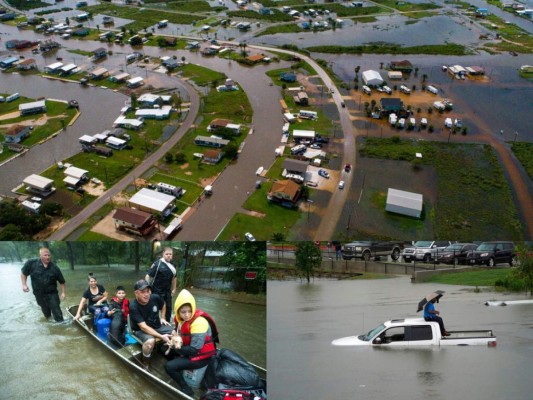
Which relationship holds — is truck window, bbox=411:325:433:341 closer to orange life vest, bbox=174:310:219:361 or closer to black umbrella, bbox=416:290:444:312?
black umbrella, bbox=416:290:444:312

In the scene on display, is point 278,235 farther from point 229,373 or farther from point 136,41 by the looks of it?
point 136,41

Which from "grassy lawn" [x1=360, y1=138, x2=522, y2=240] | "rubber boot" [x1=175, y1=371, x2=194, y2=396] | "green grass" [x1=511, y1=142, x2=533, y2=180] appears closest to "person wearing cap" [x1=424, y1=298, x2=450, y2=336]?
"rubber boot" [x1=175, y1=371, x2=194, y2=396]

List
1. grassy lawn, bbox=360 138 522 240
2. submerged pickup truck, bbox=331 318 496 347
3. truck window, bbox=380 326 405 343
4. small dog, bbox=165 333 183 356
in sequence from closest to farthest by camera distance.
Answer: small dog, bbox=165 333 183 356, submerged pickup truck, bbox=331 318 496 347, truck window, bbox=380 326 405 343, grassy lawn, bbox=360 138 522 240

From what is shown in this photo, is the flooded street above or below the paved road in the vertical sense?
above

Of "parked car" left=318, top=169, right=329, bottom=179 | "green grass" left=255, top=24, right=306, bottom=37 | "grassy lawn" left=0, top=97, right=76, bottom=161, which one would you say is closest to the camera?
"parked car" left=318, top=169, right=329, bottom=179

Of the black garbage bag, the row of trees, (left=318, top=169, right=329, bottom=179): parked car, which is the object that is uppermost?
the row of trees

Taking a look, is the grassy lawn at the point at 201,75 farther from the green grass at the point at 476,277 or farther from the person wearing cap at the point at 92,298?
the person wearing cap at the point at 92,298
